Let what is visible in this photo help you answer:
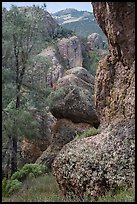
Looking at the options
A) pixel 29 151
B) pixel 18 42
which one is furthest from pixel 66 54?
pixel 18 42

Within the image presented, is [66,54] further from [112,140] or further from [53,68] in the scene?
[112,140]

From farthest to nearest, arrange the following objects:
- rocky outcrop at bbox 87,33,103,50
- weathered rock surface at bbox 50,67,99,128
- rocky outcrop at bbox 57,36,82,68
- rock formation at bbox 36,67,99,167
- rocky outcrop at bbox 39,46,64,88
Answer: rocky outcrop at bbox 87,33,103,50 → rocky outcrop at bbox 57,36,82,68 → rocky outcrop at bbox 39,46,64,88 → weathered rock surface at bbox 50,67,99,128 → rock formation at bbox 36,67,99,167

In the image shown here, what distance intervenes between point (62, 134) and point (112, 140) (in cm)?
1087

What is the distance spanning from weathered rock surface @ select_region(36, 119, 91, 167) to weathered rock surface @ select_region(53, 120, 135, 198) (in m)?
9.25

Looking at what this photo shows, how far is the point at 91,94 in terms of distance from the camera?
21.4 metres

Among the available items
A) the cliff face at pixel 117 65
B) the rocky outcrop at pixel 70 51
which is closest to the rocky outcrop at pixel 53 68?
the rocky outcrop at pixel 70 51

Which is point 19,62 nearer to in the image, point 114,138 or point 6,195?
point 6,195

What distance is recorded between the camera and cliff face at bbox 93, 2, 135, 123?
1094cm

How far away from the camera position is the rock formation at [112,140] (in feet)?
28.3

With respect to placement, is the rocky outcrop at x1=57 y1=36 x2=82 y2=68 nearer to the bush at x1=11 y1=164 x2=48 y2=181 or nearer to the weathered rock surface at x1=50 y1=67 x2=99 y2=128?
the weathered rock surface at x1=50 y1=67 x2=99 y2=128

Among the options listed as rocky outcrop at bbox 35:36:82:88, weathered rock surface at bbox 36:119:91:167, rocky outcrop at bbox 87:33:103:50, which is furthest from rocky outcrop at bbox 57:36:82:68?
weathered rock surface at bbox 36:119:91:167

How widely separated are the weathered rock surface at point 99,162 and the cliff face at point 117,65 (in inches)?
47.9

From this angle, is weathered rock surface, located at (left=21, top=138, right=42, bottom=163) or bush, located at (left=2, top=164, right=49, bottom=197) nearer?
bush, located at (left=2, top=164, right=49, bottom=197)

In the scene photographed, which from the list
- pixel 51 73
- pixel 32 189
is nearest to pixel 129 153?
pixel 32 189
